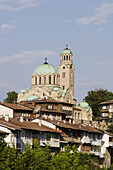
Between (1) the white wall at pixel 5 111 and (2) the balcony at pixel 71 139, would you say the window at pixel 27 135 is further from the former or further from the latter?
(1) the white wall at pixel 5 111

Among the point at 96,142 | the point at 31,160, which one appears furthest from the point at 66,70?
the point at 31,160

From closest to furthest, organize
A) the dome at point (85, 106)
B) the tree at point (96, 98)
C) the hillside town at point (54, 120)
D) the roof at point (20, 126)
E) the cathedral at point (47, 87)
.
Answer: the roof at point (20, 126) < the hillside town at point (54, 120) < the cathedral at point (47, 87) < the dome at point (85, 106) < the tree at point (96, 98)

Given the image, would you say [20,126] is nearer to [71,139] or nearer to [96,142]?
[71,139]

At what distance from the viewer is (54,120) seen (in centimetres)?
8931

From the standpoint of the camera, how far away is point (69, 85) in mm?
165500

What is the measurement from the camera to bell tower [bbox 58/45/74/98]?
16650 cm

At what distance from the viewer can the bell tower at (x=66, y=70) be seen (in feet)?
546

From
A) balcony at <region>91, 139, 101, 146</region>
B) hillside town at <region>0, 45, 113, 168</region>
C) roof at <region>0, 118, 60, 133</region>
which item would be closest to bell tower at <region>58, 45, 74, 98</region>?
hillside town at <region>0, 45, 113, 168</region>

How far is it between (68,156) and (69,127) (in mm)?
19535

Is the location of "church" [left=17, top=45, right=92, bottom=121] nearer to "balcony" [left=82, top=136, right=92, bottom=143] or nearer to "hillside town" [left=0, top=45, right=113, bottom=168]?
"hillside town" [left=0, top=45, right=113, bottom=168]

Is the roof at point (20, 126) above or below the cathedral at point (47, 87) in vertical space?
below

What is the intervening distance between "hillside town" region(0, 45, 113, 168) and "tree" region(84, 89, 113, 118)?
284 inches

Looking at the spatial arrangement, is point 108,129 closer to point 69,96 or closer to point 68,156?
point 69,96

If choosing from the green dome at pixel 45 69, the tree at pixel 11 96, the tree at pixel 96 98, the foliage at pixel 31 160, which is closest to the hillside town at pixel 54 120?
the green dome at pixel 45 69
